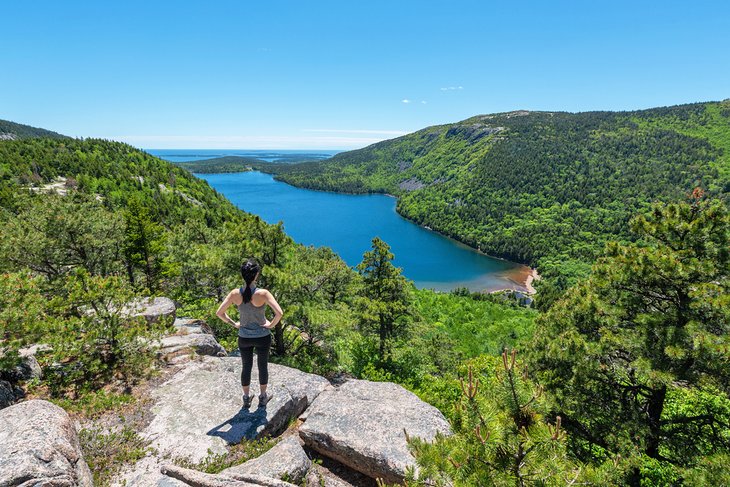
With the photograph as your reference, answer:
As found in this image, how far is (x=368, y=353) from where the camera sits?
19359 mm

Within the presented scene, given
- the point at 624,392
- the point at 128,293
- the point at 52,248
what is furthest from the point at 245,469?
the point at 52,248

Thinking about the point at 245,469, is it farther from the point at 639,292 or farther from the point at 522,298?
the point at 522,298

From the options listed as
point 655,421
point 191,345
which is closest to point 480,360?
point 655,421

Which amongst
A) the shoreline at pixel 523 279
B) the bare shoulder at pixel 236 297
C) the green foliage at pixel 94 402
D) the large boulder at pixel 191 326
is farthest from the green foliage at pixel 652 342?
the shoreline at pixel 523 279

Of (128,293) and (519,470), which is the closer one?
(519,470)

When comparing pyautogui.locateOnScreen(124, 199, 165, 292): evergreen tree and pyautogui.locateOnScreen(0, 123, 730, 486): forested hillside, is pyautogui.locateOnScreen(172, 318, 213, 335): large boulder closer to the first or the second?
pyautogui.locateOnScreen(0, 123, 730, 486): forested hillside

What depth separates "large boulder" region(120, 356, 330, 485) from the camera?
6527mm

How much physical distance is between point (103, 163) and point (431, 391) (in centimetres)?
10273

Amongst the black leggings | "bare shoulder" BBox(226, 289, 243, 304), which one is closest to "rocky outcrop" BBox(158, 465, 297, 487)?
the black leggings

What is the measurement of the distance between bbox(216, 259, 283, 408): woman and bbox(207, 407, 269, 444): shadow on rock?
0.75 meters

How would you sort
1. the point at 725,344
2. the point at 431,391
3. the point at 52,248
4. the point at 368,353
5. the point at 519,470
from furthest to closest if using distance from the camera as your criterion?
the point at 368,353 < the point at 52,248 < the point at 431,391 < the point at 725,344 < the point at 519,470

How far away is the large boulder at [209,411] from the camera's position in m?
6.53

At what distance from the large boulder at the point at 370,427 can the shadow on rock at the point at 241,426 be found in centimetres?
97

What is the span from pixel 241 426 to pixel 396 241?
124 meters
